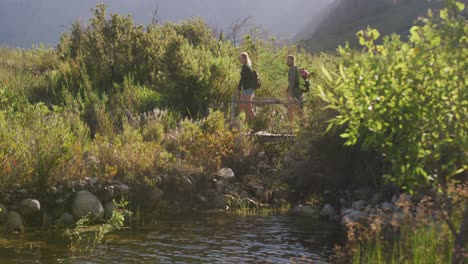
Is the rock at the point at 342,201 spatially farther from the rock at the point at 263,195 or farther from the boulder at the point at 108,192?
the boulder at the point at 108,192

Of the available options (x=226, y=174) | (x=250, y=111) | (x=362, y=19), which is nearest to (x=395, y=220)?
(x=226, y=174)

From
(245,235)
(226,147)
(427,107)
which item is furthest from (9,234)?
(427,107)

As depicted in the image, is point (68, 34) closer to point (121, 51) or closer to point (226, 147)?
point (121, 51)

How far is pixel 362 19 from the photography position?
2933 inches

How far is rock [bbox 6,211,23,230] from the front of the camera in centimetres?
1017

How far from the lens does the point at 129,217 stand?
11289 millimetres

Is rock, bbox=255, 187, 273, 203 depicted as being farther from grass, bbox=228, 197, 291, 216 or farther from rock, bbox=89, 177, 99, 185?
rock, bbox=89, 177, 99, 185

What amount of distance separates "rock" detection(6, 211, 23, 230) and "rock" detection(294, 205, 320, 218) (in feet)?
15.8

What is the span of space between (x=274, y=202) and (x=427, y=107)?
8.21 m

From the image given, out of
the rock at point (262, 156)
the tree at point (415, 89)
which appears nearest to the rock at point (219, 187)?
the rock at point (262, 156)

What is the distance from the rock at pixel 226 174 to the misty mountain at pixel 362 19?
160 feet

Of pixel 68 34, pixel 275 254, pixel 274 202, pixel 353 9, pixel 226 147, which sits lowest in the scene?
pixel 275 254

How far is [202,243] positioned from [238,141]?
5.05m

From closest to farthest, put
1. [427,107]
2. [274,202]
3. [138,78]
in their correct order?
1. [427,107]
2. [274,202]
3. [138,78]
